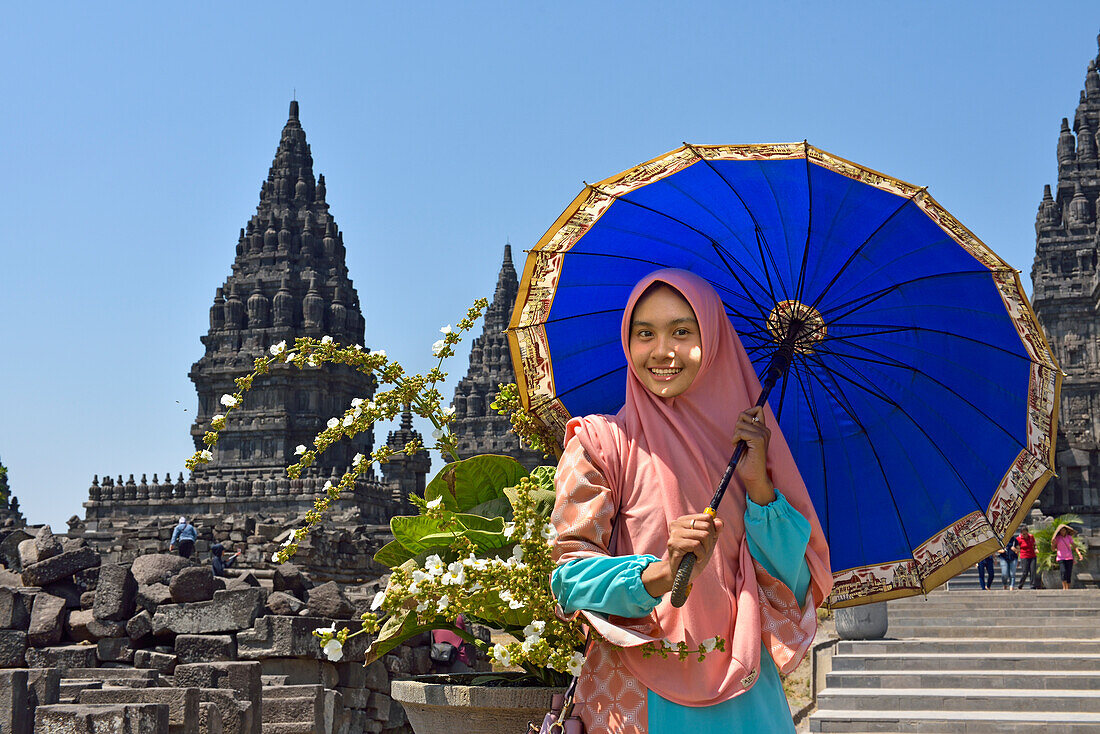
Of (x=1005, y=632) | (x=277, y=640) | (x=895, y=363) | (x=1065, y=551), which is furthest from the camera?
(x=1065, y=551)

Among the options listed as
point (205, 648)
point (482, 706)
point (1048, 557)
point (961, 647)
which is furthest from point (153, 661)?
point (1048, 557)

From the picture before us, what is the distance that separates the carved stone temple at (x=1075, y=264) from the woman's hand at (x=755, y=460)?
39023mm

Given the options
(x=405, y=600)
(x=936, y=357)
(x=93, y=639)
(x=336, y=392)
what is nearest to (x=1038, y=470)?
(x=936, y=357)

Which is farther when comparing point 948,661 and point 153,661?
point 948,661

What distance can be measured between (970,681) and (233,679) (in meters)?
5.77

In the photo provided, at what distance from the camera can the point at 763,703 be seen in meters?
2.71

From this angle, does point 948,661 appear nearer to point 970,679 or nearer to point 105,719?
point 970,679

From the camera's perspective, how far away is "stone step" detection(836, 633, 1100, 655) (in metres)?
9.52

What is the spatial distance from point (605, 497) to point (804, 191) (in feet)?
3.70

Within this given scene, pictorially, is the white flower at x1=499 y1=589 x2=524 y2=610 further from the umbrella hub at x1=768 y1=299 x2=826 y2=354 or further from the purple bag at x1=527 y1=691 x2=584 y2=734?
the umbrella hub at x1=768 y1=299 x2=826 y2=354

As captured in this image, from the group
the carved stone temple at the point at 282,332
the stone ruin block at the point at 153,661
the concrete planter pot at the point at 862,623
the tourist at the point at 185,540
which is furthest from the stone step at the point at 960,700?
the carved stone temple at the point at 282,332

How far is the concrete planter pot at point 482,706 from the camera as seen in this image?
3.08 metres

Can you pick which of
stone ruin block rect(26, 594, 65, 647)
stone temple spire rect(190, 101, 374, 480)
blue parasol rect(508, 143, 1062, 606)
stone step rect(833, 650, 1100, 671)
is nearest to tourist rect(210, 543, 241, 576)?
stone ruin block rect(26, 594, 65, 647)

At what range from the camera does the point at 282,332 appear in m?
45.8
